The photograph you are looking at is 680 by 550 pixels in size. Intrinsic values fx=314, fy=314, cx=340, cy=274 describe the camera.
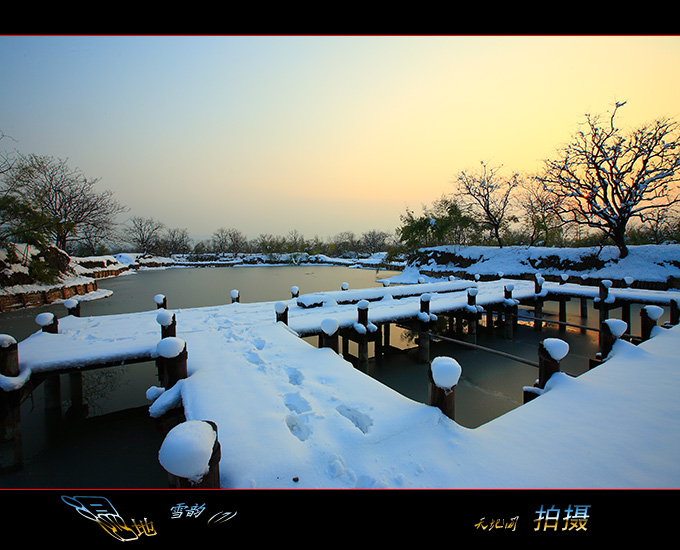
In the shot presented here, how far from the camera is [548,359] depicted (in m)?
2.94

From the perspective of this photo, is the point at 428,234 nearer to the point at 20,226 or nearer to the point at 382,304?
the point at 382,304

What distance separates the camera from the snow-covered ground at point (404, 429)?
68.6 inches

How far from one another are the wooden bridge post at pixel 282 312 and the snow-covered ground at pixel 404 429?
1383 mm

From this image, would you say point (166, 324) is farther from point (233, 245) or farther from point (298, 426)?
point (233, 245)

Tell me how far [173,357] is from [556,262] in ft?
56.4

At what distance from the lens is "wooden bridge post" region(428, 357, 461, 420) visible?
2092 mm

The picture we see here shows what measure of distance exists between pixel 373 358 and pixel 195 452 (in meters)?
6.59

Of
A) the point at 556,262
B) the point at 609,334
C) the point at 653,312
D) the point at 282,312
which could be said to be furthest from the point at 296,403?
the point at 556,262

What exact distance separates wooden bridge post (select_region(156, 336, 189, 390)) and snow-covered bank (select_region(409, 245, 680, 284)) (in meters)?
11.2

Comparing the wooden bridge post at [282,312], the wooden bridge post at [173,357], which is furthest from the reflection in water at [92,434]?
the wooden bridge post at [282,312]

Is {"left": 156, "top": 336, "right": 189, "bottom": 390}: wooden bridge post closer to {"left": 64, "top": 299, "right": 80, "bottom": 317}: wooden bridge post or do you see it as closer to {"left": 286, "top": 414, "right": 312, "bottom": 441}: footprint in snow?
{"left": 286, "top": 414, "right": 312, "bottom": 441}: footprint in snow

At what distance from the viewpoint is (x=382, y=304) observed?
8.30 meters
